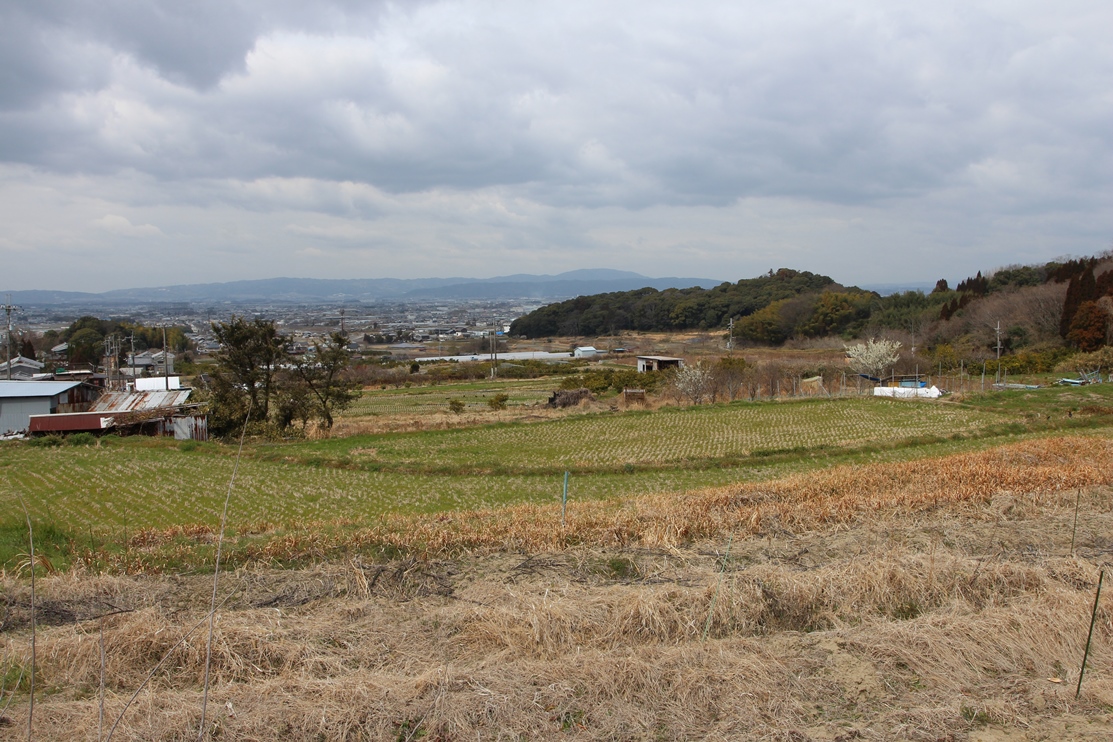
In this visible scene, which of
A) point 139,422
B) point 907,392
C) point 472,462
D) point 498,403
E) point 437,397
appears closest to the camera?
point 472,462

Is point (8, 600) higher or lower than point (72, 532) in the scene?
higher

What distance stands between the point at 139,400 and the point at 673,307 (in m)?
86.1

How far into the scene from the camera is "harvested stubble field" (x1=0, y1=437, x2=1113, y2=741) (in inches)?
185

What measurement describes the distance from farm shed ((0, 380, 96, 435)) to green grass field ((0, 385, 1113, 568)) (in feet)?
34.8

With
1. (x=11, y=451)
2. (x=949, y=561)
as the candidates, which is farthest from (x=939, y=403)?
(x=11, y=451)

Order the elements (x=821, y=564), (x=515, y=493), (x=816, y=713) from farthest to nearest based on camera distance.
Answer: (x=515, y=493) → (x=821, y=564) → (x=816, y=713)

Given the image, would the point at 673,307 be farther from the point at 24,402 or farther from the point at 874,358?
the point at 24,402

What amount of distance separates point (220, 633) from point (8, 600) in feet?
9.47

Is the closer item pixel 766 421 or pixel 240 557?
pixel 240 557

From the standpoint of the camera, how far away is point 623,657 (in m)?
A: 5.43

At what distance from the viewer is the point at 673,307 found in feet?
368

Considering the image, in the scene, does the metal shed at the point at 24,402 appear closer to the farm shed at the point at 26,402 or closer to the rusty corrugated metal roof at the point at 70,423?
the farm shed at the point at 26,402

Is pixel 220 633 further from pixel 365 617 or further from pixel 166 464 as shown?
pixel 166 464

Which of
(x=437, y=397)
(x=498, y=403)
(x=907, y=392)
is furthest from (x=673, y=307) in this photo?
(x=498, y=403)
